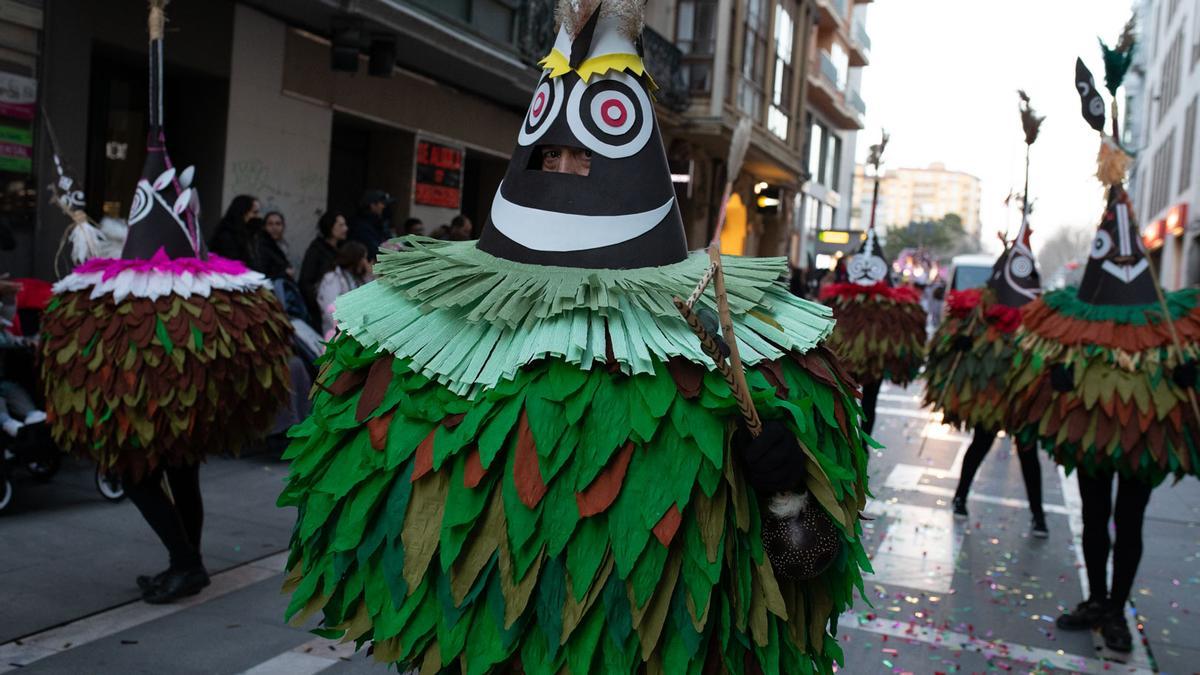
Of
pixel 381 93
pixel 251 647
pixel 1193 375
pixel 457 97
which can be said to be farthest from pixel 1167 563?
pixel 457 97

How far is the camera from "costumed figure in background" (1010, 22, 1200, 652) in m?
4.54

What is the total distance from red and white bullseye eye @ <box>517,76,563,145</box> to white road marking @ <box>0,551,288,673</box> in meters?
2.75

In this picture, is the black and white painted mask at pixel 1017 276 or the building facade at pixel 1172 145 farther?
the building facade at pixel 1172 145

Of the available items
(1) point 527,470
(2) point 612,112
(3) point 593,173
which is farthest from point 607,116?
(1) point 527,470

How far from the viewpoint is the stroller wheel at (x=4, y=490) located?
551 cm

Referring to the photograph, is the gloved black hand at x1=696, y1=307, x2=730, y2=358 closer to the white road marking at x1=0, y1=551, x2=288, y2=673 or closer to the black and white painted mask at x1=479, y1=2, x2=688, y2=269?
the black and white painted mask at x1=479, y1=2, x2=688, y2=269

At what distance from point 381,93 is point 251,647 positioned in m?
8.27

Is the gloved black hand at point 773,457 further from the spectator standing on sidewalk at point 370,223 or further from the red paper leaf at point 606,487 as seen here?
the spectator standing on sidewalk at point 370,223

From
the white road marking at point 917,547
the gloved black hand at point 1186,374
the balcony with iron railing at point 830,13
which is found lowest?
the white road marking at point 917,547

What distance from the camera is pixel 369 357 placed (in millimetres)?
2342

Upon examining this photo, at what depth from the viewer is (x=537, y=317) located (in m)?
2.21

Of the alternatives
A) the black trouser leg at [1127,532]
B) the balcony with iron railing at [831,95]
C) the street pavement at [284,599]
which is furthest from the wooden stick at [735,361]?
the balcony with iron railing at [831,95]

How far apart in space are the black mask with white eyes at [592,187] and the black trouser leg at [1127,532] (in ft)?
10.8

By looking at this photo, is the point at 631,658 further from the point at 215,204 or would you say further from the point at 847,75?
the point at 847,75
